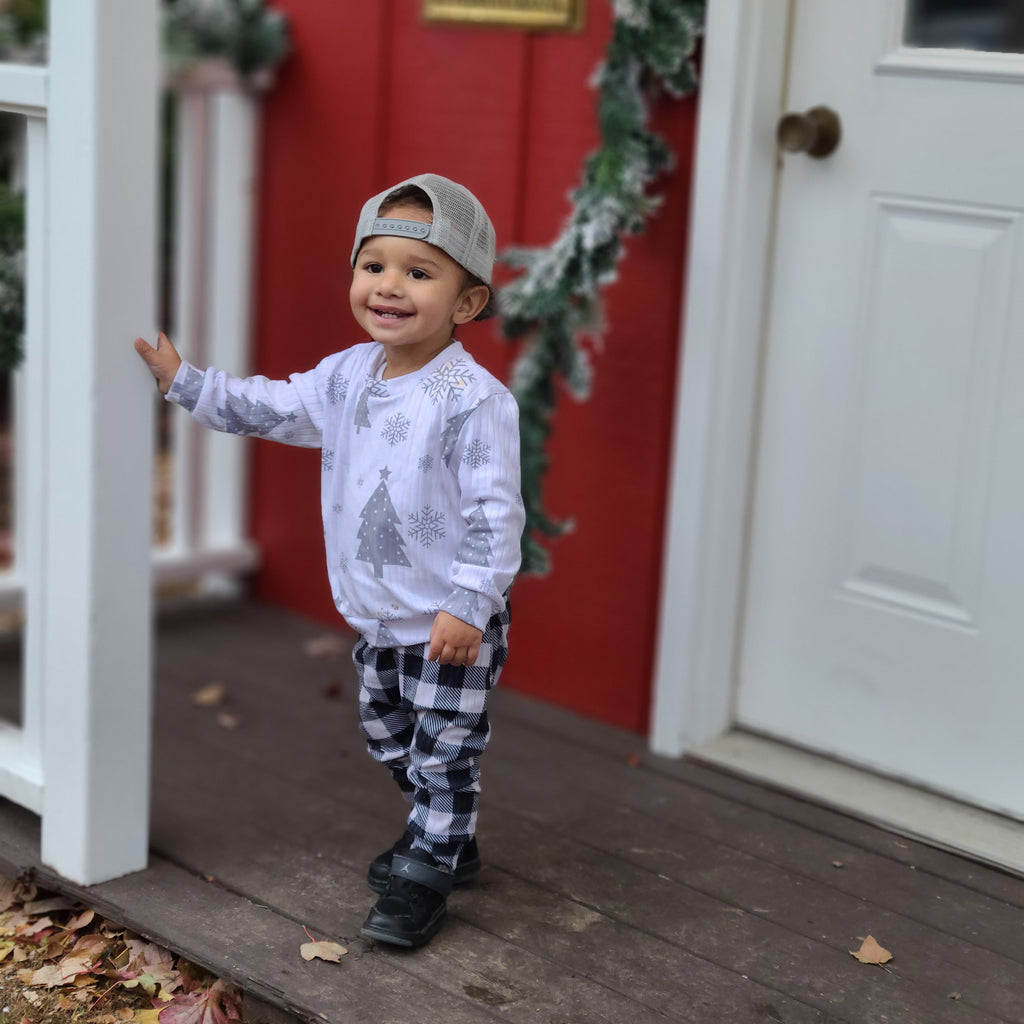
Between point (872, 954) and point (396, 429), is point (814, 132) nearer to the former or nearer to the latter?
point (396, 429)

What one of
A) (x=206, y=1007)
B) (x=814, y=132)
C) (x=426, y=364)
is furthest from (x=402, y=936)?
(x=814, y=132)

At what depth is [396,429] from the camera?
2.29 m

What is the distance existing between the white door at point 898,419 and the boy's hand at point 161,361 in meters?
1.31

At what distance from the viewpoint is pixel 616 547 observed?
11.2ft

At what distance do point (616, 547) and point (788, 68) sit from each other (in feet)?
3.67

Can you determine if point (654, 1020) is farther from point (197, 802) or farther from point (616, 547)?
point (616, 547)

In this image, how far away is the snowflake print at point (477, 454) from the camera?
2.24 m

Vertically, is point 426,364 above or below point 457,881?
above

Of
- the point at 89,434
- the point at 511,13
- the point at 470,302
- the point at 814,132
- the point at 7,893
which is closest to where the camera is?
the point at 470,302

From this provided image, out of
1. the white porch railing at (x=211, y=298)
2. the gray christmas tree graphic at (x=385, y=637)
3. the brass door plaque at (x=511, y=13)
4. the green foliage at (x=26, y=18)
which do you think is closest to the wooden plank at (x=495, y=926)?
the gray christmas tree graphic at (x=385, y=637)

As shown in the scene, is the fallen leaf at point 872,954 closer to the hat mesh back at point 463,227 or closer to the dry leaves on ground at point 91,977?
the dry leaves on ground at point 91,977

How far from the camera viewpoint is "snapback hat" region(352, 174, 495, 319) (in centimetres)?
222

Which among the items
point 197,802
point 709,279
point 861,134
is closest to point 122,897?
point 197,802

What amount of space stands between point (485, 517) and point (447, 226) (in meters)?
0.44
